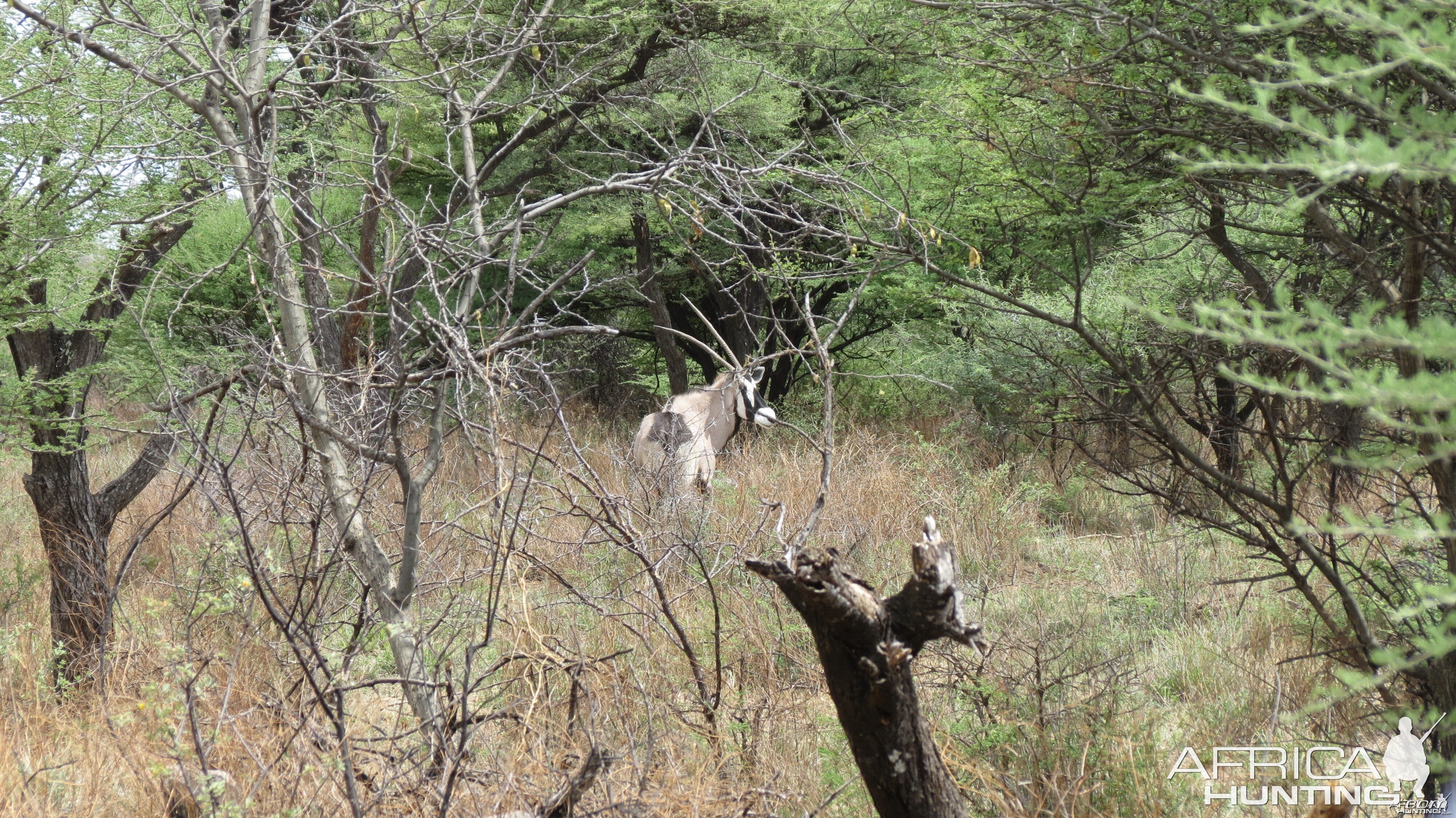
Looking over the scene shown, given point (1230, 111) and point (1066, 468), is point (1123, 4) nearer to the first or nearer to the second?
point (1230, 111)

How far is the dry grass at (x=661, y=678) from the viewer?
9.70 feet

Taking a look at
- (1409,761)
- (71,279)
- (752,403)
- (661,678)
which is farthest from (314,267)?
(752,403)

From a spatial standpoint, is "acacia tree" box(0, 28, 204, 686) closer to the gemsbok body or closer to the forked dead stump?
the forked dead stump

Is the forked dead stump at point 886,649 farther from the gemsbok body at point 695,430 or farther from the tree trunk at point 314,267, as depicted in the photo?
the gemsbok body at point 695,430

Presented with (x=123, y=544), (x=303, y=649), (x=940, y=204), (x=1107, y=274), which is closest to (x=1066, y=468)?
(x=1107, y=274)

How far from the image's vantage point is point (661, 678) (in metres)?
4.50

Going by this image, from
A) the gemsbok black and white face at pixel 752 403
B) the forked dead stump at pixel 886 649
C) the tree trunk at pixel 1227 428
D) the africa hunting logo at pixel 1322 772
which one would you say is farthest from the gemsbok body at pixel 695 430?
the forked dead stump at pixel 886 649

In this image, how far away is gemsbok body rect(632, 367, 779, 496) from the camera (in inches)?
291

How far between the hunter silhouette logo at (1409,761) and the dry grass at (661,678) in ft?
1.52

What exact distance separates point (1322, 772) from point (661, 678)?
265cm

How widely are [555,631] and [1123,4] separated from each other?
12.9 feet

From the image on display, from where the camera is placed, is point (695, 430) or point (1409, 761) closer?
point (1409, 761)

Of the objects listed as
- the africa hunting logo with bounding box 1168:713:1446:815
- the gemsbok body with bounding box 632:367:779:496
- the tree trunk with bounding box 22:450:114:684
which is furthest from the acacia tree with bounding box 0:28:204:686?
the africa hunting logo with bounding box 1168:713:1446:815

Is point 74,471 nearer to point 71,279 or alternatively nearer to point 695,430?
point 71,279
